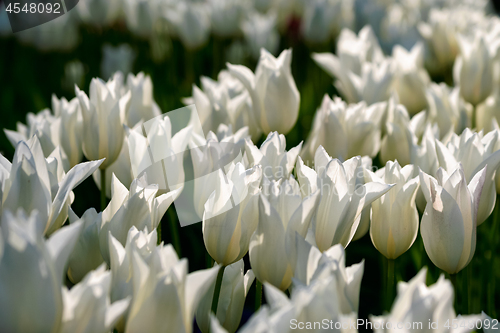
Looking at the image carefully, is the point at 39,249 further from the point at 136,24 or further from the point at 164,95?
the point at 136,24

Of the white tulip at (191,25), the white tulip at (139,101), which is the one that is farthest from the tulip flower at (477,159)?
the white tulip at (191,25)

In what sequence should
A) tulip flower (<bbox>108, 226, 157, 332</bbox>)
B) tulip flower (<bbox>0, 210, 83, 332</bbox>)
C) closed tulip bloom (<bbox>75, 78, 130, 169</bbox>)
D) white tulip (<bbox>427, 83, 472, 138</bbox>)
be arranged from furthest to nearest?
1. white tulip (<bbox>427, 83, 472, 138</bbox>)
2. closed tulip bloom (<bbox>75, 78, 130, 169</bbox>)
3. tulip flower (<bbox>108, 226, 157, 332</bbox>)
4. tulip flower (<bbox>0, 210, 83, 332</bbox>)

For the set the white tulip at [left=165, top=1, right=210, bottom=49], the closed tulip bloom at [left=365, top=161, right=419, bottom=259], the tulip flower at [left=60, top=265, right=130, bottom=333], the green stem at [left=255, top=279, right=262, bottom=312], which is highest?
the tulip flower at [left=60, top=265, right=130, bottom=333]

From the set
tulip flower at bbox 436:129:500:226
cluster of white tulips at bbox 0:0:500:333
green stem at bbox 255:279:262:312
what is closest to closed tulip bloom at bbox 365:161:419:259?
cluster of white tulips at bbox 0:0:500:333

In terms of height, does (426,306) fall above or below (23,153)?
below

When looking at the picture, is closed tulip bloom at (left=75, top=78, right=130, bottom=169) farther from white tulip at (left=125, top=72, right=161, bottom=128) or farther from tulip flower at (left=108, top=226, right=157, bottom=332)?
tulip flower at (left=108, top=226, right=157, bottom=332)

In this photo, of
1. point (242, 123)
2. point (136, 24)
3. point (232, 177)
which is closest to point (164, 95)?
point (136, 24)
